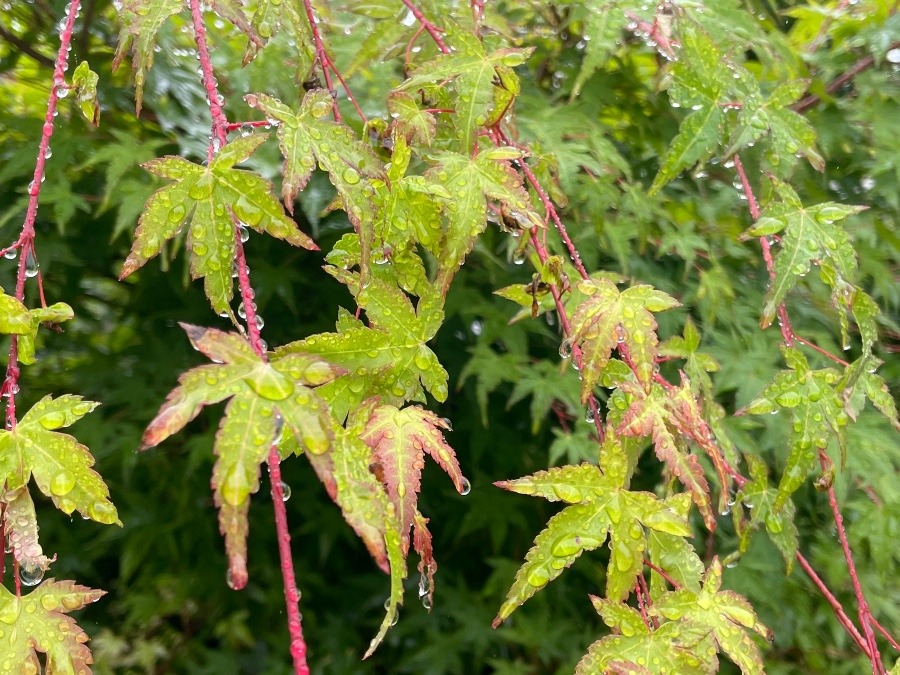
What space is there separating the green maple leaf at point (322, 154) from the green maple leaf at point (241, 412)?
190mm

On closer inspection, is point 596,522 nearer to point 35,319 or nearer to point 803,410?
point 803,410

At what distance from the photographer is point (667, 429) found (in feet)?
2.29

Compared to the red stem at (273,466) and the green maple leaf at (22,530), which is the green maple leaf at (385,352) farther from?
the green maple leaf at (22,530)

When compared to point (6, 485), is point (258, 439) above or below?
Answer: above

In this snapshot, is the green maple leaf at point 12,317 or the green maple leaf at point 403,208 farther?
the green maple leaf at point 403,208

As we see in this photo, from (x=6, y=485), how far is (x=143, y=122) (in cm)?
109

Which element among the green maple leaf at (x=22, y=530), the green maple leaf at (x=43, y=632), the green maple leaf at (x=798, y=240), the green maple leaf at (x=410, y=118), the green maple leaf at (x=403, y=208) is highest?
the green maple leaf at (x=410, y=118)

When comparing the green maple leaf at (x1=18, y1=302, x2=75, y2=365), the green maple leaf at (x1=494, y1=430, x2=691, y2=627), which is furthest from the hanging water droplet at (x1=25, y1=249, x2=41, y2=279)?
the green maple leaf at (x1=494, y1=430, x2=691, y2=627)

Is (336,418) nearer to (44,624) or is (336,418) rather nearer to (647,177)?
(44,624)

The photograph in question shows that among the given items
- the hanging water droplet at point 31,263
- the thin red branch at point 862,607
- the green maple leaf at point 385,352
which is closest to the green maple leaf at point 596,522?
the green maple leaf at point 385,352

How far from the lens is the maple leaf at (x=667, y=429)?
67cm

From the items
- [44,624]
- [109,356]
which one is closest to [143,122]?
[109,356]

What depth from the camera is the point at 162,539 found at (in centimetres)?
170


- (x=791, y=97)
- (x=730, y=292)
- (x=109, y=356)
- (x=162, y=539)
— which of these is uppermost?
A: (x=791, y=97)
